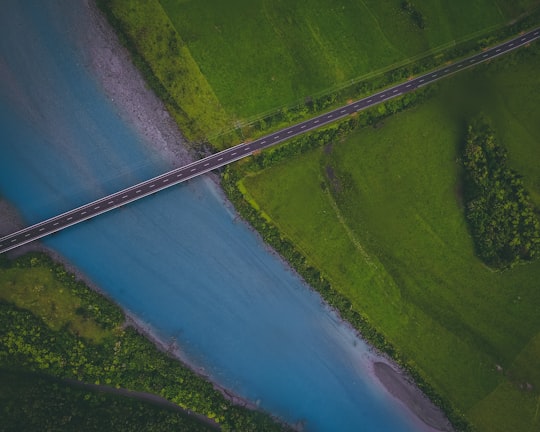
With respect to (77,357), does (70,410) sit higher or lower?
lower

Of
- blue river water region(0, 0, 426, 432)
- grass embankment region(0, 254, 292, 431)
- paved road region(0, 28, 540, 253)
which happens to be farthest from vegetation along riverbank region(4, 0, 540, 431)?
blue river water region(0, 0, 426, 432)

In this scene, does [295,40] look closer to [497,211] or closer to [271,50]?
[271,50]

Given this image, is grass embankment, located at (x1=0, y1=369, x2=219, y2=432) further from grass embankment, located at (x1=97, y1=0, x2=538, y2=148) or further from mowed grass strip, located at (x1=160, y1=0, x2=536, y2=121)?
mowed grass strip, located at (x1=160, y1=0, x2=536, y2=121)

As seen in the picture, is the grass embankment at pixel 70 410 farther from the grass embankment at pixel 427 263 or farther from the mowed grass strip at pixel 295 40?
the mowed grass strip at pixel 295 40

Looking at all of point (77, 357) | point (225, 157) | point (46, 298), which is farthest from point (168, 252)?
point (77, 357)

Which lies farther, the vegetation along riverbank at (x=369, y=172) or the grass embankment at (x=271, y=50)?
the vegetation along riverbank at (x=369, y=172)

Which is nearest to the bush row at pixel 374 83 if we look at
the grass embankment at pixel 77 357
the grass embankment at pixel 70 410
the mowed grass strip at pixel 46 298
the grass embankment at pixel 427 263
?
the grass embankment at pixel 427 263
